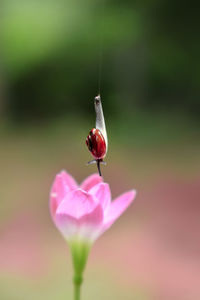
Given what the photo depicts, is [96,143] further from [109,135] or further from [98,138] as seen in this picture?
[109,135]

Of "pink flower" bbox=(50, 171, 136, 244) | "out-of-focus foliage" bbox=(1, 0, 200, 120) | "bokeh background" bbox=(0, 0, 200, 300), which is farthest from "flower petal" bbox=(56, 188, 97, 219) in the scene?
A: "out-of-focus foliage" bbox=(1, 0, 200, 120)

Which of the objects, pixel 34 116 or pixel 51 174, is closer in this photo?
pixel 51 174

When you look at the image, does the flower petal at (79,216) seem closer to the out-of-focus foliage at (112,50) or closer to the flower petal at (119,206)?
the flower petal at (119,206)

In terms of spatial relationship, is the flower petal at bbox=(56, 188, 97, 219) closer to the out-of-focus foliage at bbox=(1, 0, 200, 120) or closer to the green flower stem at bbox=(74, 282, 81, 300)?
the green flower stem at bbox=(74, 282, 81, 300)

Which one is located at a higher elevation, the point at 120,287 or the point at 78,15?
the point at 78,15

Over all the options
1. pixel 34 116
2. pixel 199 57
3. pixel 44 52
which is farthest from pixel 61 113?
pixel 199 57

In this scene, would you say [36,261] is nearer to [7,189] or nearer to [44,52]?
[7,189]

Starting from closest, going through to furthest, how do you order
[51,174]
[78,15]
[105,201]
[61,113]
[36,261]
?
1. [105,201]
2. [36,261]
3. [51,174]
4. [78,15]
5. [61,113]

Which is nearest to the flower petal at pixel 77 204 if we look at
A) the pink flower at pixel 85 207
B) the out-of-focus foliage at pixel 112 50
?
the pink flower at pixel 85 207
